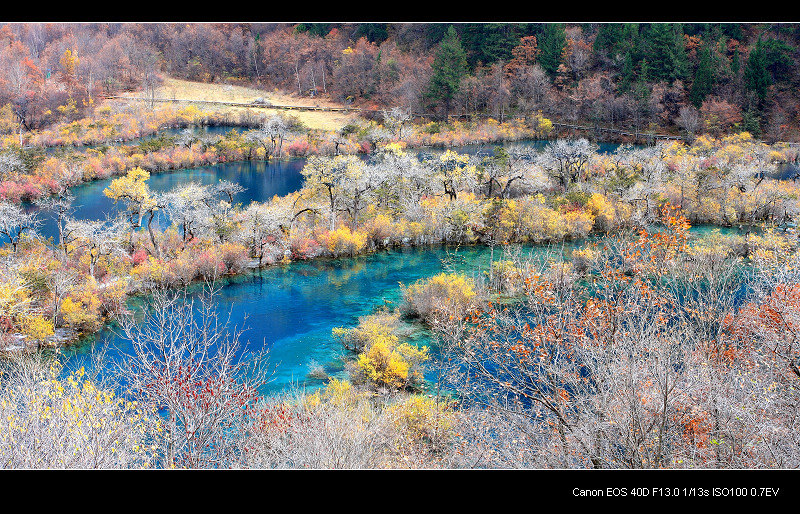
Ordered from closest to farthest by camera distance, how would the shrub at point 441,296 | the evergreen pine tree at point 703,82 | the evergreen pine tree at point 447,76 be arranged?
the shrub at point 441,296
the evergreen pine tree at point 703,82
the evergreen pine tree at point 447,76

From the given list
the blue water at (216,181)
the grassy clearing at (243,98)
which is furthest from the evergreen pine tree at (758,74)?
the blue water at (216,181)

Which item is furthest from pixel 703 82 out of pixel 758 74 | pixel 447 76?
pixel 447 76

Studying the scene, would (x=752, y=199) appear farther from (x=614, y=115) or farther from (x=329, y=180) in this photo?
(x=614, y=115)

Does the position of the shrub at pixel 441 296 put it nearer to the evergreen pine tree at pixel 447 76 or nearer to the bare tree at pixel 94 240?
the bare tree at pixel 94 240

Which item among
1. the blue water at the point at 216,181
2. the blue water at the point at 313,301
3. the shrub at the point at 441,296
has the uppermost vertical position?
the blue water at the point at 216,181

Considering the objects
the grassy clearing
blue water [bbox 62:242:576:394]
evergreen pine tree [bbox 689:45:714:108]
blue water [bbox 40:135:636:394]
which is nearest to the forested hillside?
evergreen pine tree [bbox 689:45:714:108]

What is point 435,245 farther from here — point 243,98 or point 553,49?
point 243,98
